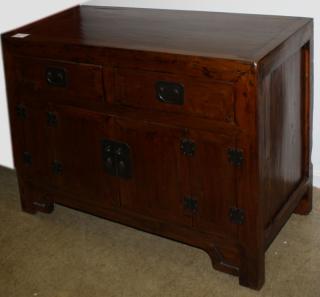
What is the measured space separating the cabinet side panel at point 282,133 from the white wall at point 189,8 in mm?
193

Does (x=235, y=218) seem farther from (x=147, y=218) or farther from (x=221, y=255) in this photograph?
(x=147, y=218)

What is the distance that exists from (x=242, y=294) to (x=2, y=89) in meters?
1.27

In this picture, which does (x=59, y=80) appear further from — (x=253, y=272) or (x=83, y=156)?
(x=253, y=272)

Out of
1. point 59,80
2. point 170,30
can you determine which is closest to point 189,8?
point 170,30

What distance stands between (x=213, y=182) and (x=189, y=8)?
2.34 feet

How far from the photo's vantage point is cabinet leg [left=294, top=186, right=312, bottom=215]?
2152 millimetres

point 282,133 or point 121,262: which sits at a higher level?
point 282,133

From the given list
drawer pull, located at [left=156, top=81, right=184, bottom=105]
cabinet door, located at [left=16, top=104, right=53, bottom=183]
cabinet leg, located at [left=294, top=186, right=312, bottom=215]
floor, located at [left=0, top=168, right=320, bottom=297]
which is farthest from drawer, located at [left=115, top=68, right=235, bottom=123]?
cabinet leg, located at [left=294, top=186, right=312, bottom=215]

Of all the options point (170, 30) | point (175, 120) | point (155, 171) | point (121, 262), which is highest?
point (170, 30)

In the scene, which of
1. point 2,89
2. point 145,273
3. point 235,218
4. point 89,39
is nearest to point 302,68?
point 235,218

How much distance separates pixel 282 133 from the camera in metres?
1.85

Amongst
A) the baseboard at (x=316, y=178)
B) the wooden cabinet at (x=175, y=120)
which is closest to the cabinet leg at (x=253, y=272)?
the wooden cabinet at (x=175, y=120)

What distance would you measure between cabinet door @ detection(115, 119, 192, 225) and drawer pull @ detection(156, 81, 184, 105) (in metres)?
0.09

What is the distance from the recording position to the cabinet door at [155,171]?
182 centimetres
